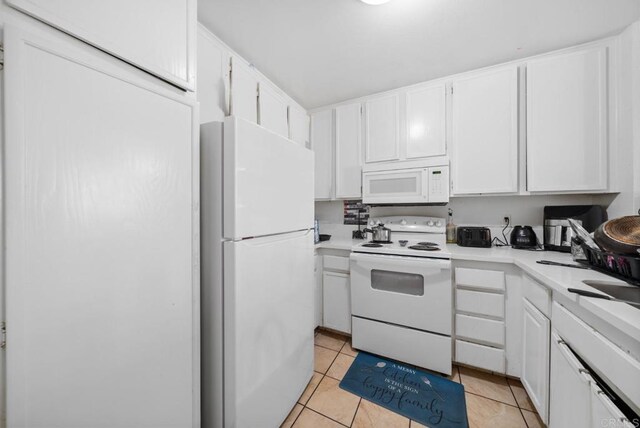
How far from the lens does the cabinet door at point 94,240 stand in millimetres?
554

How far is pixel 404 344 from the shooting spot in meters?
1.82

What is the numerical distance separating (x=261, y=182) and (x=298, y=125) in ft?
5.15

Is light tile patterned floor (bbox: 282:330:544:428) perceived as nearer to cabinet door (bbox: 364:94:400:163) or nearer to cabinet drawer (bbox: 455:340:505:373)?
cabinet drawer (bbox: 455:340:505:373)

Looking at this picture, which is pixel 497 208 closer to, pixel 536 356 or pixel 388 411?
pixel 536 356

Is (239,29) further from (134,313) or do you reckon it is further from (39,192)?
(134,313)

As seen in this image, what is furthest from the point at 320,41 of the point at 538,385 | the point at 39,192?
the point at 538,385

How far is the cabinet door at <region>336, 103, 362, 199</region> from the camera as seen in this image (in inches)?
95.3

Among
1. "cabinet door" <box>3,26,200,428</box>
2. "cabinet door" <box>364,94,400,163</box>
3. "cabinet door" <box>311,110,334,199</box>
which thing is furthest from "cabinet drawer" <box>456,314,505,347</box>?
"cabinet door" <box>3,26,200,428</box>

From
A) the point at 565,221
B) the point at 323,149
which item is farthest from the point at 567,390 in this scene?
the point at 323,149

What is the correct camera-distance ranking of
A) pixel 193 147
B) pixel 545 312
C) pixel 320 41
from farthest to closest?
pixel 320 41 → pixel 545 312 → pixel 193 147

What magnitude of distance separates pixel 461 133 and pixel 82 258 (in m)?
2.44

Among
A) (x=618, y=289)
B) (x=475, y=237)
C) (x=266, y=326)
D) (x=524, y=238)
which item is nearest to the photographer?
(x=618, y=289)

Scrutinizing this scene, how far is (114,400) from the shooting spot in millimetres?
719

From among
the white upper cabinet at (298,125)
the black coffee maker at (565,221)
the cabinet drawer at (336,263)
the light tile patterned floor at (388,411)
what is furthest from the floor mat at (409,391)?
the white upper cabinet at (298,125)
